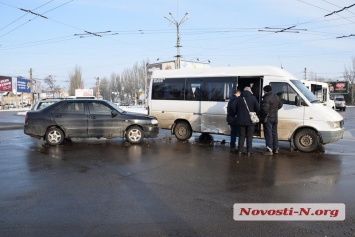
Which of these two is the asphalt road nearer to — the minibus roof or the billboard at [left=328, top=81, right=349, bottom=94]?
the minibus roof

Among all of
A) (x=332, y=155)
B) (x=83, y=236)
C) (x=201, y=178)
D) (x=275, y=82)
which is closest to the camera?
(x=83, y=236)

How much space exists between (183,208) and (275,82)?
22.0 ft

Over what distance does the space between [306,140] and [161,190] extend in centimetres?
587

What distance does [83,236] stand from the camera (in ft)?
12.9

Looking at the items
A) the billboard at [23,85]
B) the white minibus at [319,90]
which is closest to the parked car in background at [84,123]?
the white minibus at [319,90]

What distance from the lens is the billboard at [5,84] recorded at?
65.0 meters

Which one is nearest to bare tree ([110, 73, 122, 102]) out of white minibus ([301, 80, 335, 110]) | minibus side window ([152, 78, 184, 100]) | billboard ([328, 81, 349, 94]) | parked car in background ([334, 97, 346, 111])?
billboard ([328, 81, 349, 94])

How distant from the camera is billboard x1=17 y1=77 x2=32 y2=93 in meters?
65.6

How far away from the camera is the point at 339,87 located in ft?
219

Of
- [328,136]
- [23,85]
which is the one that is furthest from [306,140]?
[23,85]

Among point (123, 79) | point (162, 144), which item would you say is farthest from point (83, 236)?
point (123, 79)

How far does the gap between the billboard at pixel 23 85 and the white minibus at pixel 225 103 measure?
60656 millimetres

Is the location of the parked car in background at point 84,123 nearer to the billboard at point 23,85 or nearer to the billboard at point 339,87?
the billboard at point 23,85

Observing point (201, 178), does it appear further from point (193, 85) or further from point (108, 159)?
point (193, 85)
